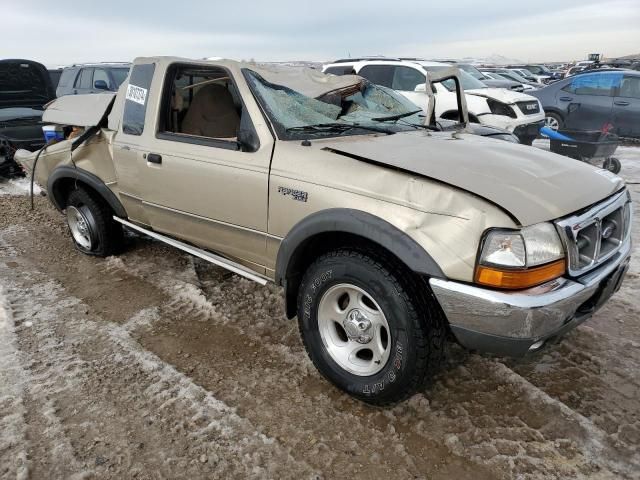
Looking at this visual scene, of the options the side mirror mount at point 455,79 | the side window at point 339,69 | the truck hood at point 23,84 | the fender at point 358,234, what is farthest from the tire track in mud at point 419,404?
the side window at point 339,69

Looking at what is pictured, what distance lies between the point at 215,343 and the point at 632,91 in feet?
37.2

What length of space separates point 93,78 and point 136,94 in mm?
8452

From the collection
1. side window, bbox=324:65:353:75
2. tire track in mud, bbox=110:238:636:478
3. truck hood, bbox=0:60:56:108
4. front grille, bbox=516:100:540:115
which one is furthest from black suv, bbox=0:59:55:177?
front grille, bbox=516:100:540:115

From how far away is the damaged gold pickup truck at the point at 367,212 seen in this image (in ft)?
6.84

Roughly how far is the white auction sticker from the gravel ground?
61.9 inches

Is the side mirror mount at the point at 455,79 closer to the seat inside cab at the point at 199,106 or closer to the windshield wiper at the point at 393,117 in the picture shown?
the windshield wiper at the point at 393,117

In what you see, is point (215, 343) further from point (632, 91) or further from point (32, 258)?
point (632, 91)

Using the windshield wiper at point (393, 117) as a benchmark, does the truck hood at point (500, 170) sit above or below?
below

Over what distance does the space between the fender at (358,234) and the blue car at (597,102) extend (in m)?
10.1

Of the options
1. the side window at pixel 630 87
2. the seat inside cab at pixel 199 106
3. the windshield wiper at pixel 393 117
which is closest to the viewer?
the windshield wiper at pixel 393 117

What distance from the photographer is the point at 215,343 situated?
323 cm

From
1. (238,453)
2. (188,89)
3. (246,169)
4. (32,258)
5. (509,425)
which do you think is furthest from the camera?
(32,258)

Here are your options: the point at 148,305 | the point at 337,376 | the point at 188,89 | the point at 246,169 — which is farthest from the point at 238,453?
the point at 188,89

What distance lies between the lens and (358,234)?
7.63 ft
